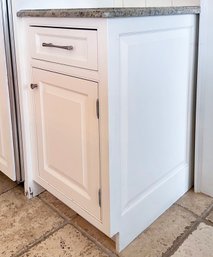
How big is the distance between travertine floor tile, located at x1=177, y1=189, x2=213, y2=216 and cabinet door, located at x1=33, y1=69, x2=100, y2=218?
0.55m

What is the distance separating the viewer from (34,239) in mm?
1419

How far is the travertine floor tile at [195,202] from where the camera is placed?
1597mm

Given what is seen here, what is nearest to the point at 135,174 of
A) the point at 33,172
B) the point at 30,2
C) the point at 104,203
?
the point at 104,203

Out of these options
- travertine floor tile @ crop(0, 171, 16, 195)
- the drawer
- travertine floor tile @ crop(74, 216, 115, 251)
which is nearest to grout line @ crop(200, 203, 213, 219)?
travertine floor tile @ crop(74, 216, 115, 251)

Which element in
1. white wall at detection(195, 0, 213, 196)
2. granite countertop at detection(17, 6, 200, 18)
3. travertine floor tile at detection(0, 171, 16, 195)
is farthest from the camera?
travertine floor tile at detection(0, 171, 16, 195)

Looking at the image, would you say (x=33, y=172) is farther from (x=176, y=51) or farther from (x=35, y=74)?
(x=176, y=51)

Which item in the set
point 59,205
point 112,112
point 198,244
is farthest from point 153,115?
point 59,205

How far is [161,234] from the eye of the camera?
1.43 metres

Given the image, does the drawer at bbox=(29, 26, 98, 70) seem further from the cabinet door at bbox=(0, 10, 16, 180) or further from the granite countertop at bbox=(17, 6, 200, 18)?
the cabinet door at bbox=(0, 10, 16, 180)

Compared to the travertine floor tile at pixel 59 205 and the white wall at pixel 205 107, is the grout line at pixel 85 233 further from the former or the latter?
the white wall at pixel 205 107

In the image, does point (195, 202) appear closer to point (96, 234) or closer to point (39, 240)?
point (96, 234)

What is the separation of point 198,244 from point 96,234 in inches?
16.9

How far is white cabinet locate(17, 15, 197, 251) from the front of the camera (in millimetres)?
1149

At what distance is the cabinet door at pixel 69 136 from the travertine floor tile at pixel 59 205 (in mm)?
157
